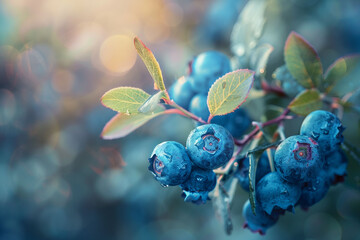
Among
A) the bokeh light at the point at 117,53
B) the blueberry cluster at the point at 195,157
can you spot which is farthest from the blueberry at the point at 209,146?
the bokeh light at the point at 117,53

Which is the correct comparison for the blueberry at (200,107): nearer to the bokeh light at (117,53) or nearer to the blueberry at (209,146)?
the blueberry at (209,146)

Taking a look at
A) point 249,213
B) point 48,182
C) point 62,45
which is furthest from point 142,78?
point 249,213

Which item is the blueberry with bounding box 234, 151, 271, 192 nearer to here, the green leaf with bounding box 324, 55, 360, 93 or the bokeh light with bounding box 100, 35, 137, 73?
the green leaf with bounding box 324, 55, 360, 93

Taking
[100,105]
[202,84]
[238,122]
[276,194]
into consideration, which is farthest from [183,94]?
[100,105]

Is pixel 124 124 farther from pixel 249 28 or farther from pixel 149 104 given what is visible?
pixel 249 28

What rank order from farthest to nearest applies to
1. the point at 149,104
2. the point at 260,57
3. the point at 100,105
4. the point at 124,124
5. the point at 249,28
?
the point at 100,105 < the point at 249,28 < the point at 260,57 < the point at 124,124 < the point at 149,104

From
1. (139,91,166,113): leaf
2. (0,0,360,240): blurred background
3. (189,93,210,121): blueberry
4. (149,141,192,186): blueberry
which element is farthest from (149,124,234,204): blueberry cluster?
(0,0,360,240): blurred background
